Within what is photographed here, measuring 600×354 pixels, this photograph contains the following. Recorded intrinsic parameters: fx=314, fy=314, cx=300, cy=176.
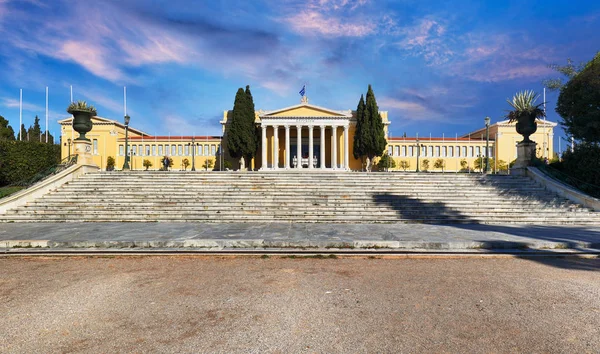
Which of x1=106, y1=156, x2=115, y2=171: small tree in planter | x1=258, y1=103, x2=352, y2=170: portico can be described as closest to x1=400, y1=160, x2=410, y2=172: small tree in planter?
x1=258, y1=103, x2=352, y2=170: portico

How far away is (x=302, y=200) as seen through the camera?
15.2 m

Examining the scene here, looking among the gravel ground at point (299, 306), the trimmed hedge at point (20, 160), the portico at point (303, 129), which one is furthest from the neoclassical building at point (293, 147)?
the gravel ground at point (299, 306)

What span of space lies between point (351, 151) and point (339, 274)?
4397cm

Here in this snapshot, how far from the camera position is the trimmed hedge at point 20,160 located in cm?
2089

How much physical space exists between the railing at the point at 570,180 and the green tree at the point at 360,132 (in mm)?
25628

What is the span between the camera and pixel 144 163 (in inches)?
2021

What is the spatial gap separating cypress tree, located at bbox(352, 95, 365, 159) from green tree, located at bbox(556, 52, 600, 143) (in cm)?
2436

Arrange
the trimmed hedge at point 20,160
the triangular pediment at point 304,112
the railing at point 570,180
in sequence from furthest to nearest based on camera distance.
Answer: the triangular pediment at point 304,112 < the trimmed hedge at point 20,160 < the railing at point 570,180

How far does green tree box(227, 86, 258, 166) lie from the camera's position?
43125mm

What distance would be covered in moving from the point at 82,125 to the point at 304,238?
1839 cm

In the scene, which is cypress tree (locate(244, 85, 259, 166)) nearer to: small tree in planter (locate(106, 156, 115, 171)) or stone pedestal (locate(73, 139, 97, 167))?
small tree in planter (locate(106, 156, 115, 171))

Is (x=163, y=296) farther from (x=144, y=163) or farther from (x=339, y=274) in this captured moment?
(x=144, y=163)

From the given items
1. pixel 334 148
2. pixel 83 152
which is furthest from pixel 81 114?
pixel 334 148

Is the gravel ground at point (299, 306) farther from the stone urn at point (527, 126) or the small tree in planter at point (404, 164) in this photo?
the small tree in planter at point (404, 164)
